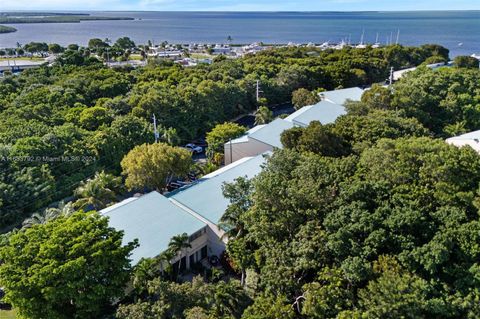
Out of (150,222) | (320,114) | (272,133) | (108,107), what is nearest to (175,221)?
(150,222)

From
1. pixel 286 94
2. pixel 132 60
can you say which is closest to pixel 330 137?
pixel 286 94

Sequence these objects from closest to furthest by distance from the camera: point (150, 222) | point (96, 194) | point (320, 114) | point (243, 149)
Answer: point (150, 222)
point (96, 194)
point (243, 149)
point (320, 114)

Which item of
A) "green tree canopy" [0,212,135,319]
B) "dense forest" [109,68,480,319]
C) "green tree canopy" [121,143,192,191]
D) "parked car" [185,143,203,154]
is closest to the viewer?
"dense forest" [109,68,480,319]

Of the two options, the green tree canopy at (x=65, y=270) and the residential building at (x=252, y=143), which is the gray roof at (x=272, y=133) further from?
the green tree canopy at (x=65, y=270)

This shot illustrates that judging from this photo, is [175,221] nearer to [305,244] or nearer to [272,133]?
[305,244]

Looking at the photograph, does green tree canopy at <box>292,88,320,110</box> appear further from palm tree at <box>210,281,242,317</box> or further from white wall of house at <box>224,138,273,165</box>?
Answer: palm tree at <box>210,281,242,317</box>

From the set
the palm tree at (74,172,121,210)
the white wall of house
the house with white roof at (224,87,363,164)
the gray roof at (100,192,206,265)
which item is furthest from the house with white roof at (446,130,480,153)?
the palm tree at (74,172,121,210)
